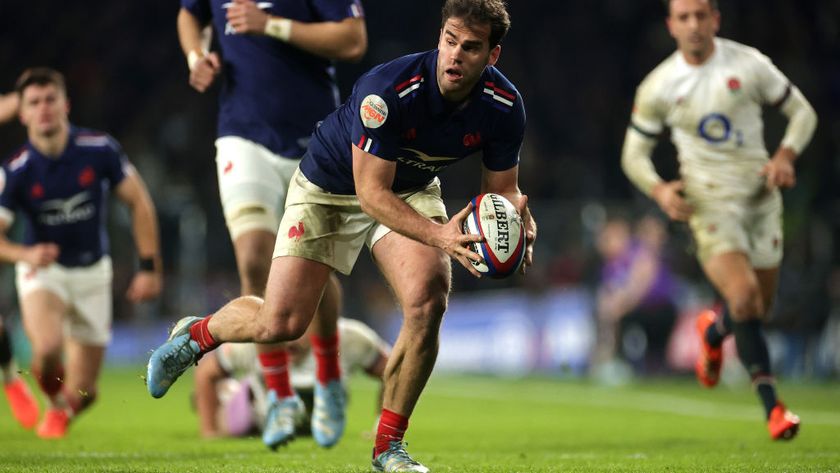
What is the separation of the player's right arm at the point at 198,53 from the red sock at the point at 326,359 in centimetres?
163

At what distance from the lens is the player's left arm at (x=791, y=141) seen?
Result: 26.9ft

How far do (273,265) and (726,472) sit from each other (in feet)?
7.78

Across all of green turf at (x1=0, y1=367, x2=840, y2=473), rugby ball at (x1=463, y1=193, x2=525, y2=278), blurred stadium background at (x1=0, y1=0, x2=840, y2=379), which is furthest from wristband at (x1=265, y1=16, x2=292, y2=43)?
blurred stadium background at (x1=0, y1=0, x2=840, y2=379)

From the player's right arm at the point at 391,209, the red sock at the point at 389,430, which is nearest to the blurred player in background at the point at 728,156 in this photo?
the red sock at the point at 389,430

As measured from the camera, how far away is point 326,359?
7.41 meters

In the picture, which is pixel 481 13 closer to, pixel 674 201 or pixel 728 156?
pixel 674 201

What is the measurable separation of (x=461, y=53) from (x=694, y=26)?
3572 millimetres

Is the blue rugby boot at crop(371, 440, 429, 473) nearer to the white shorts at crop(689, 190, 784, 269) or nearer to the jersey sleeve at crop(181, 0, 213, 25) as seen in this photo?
the jersey sleeve at crop(181, 0, 213, 25)

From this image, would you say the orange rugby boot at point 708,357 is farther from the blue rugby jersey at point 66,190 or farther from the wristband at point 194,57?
the blue rugby jersey at point 66,190

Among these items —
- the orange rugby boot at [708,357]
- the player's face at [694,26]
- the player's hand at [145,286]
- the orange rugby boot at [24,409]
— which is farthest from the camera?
the orange rugby boot at [24,409]

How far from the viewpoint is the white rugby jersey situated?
28.2 ft

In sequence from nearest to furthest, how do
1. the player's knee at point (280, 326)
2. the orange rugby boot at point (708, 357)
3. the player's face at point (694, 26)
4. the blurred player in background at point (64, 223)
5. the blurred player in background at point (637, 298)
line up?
the player's knee at point (280, 326) < the player's face at point (694, 26) < the orange rugby boot at point (708, 357) < the blurred player in background at point (64, 223) < the blurred player in background at point (637, 298)

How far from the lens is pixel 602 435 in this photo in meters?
9.05

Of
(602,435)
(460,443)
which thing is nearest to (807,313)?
(602,435)
